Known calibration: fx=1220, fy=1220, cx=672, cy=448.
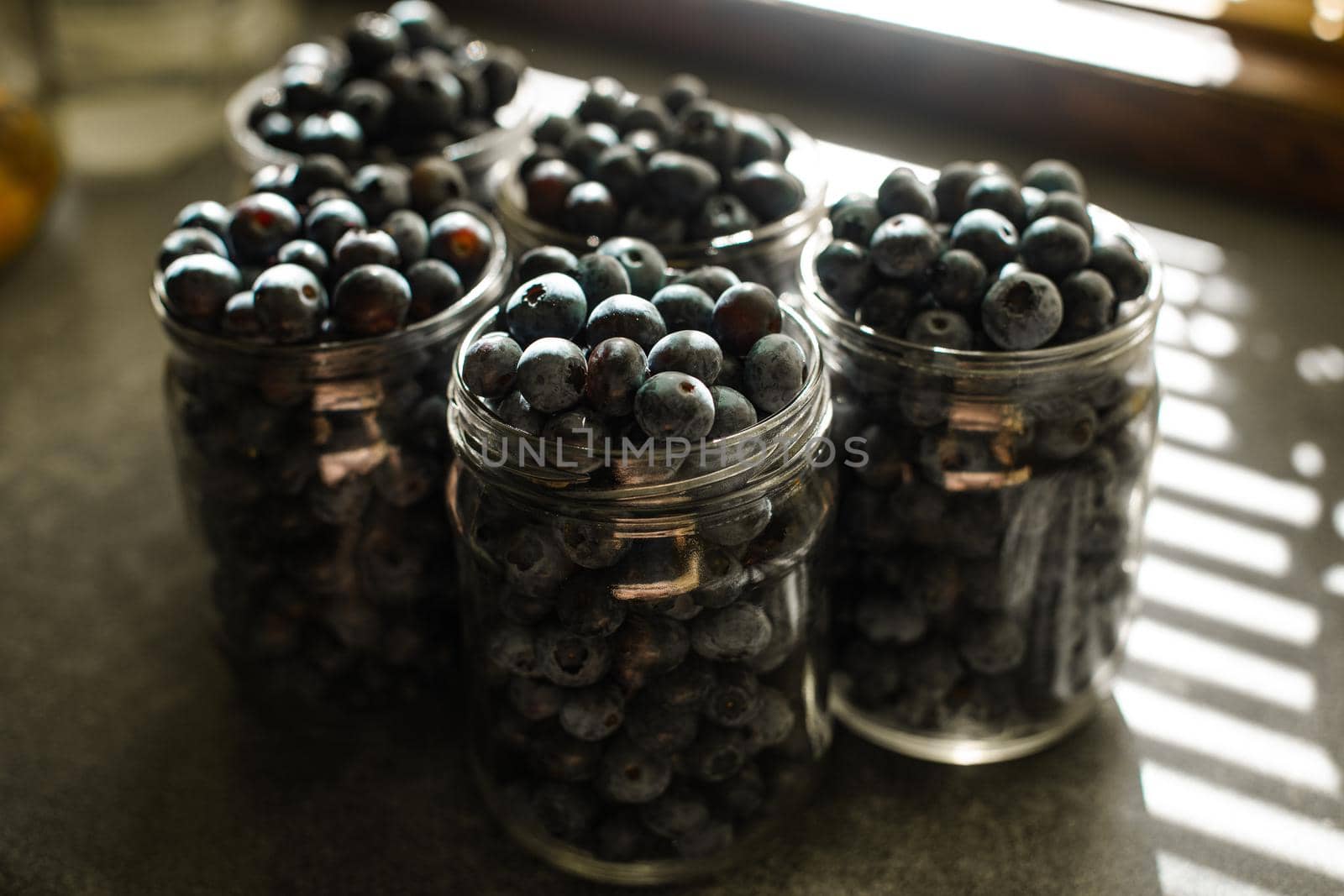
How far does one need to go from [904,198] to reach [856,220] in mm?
42

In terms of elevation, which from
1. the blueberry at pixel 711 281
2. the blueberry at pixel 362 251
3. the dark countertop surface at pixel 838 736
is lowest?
the dark countertop surface at pixel 838 736

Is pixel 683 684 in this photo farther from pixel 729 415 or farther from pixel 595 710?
pixel 729 415

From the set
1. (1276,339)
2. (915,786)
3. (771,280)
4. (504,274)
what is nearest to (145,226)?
(504,274)

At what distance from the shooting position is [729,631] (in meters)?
0.88

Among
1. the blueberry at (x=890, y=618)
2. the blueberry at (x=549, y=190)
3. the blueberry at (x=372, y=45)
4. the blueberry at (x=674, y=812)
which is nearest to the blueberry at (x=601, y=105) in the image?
the blueberry at (x=549, y=190)

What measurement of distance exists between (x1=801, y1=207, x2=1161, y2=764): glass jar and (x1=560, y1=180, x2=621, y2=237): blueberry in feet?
0.58

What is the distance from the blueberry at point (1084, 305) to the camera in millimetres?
929

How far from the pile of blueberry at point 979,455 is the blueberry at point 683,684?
20 cm

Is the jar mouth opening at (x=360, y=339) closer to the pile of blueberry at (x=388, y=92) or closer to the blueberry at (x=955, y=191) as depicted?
the pile of blueberry at (x=388, y=92)

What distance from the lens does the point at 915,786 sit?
1060 mm

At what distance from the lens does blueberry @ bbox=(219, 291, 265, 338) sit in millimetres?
965

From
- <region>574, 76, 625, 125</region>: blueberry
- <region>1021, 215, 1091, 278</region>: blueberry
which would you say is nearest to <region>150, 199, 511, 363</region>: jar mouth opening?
<region>574, 76, 625, 125</region>: blueberry

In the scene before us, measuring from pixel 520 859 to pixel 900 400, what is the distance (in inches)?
19.2

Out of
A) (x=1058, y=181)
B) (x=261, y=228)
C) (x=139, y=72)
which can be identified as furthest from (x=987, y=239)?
(x=139, y=72)
